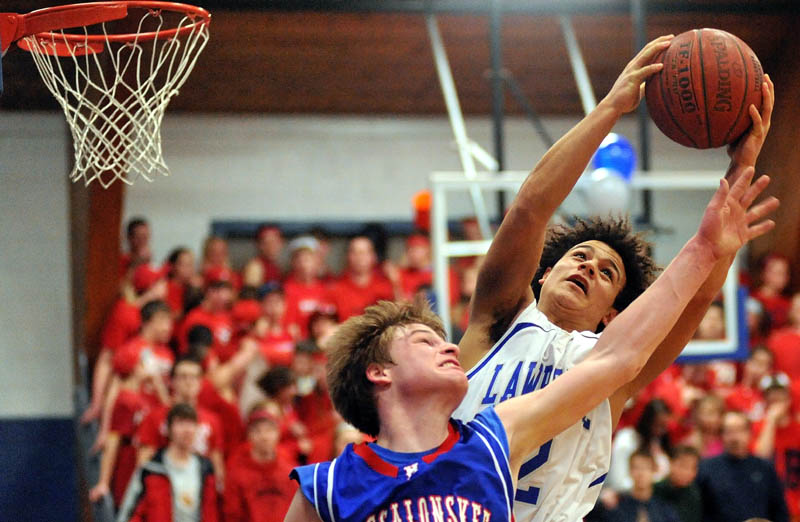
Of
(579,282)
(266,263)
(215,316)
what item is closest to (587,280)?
(579,282)

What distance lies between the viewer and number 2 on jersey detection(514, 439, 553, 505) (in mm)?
2742

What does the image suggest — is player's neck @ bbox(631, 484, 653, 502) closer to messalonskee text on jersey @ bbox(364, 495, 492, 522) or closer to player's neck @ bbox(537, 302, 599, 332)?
player's neck @ bbox(537, 302, 599, 332)

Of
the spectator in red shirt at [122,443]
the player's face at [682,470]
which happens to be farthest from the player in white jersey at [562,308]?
the spectator in red shirt at [122,443]

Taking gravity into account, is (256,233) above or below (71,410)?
above

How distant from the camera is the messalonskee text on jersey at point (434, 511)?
7.79ft

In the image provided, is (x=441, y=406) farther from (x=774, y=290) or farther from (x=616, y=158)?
(x=774, y=290)

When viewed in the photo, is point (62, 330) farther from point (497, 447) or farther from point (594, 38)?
point (497, 447)

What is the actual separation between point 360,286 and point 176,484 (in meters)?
2.43

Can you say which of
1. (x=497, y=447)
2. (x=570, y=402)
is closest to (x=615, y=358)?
(x=570, y=402)

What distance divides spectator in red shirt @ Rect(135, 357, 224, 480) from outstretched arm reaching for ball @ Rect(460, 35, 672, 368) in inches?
141

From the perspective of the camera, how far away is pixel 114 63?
4.11 meters

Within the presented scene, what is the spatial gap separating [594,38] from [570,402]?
745cm

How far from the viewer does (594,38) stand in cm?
951

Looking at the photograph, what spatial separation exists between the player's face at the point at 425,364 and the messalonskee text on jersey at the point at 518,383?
0.87 ft
